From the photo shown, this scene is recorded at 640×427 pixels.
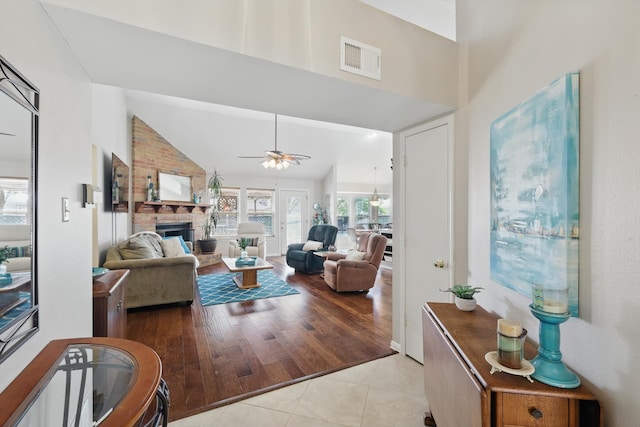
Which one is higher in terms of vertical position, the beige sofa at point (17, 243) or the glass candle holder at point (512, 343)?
the beige sofa at point (17, 243)

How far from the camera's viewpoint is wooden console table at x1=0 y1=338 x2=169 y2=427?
2.04ft

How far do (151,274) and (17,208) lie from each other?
123 inches

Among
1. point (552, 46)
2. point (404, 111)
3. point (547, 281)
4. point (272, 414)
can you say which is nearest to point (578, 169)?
point (547, 281)

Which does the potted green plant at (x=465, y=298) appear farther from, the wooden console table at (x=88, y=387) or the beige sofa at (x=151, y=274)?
the beige sofa at (x=151, y=274)

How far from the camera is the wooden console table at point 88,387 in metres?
0.62

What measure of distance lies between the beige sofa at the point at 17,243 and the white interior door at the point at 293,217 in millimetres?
7205

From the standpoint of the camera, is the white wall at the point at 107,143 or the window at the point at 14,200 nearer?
the window at the point at 14,200

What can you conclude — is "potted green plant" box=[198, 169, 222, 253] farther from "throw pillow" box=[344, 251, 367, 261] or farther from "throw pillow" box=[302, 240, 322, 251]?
"throw pillow" box=[344, 251, 367, 261]

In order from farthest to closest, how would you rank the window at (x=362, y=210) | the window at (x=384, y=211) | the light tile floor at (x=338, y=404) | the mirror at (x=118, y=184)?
the window at (x=384, y=211)
the window at (x=362, y=210)
the mirror at (x=118, y=184)
the light tile floor at (x=338, y=404)

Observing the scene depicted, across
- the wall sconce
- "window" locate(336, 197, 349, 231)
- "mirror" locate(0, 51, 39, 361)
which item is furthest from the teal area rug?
"window" locate(336, 197, 349, 231)

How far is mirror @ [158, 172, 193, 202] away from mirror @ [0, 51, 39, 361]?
532 cm

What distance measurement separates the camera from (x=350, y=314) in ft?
11.6

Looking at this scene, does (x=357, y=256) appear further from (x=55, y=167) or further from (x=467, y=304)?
(x=55, y=167)

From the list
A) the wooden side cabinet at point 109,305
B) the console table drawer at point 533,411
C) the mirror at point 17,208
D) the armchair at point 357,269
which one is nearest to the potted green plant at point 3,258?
the mirror at point 17,208
